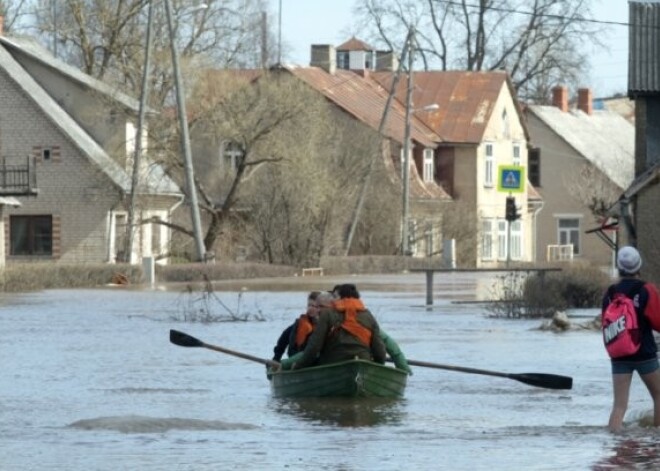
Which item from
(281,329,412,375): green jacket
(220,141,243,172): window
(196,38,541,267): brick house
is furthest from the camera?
(196,38,541,267): brick house

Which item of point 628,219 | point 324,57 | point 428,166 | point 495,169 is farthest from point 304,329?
point 495,169

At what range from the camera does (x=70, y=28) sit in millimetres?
77312

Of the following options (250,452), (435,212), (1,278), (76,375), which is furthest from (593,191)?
(250,452)

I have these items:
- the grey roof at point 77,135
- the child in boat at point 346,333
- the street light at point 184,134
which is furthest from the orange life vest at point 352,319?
the grey roof at point 77,135

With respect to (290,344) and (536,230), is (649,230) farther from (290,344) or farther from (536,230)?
(536,230)

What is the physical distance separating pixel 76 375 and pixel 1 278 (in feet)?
90.4

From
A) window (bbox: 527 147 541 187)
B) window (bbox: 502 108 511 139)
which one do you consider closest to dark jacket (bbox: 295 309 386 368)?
window (bbox: 502 108 511 139)

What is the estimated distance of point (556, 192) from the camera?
95750mm

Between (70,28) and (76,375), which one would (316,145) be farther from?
(76,375)

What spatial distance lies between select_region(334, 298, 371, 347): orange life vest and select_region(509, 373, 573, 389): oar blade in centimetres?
167

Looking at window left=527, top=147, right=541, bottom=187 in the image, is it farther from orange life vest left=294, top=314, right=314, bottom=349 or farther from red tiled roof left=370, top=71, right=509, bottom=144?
orange life vest left=294, top=314, right=314, bottom=349

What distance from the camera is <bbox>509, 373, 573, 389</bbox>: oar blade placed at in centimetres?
2024

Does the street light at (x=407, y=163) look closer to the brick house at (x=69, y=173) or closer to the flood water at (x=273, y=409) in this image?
the brick house at (x=69, y=173)

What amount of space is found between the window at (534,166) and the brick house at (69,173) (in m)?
33.5
